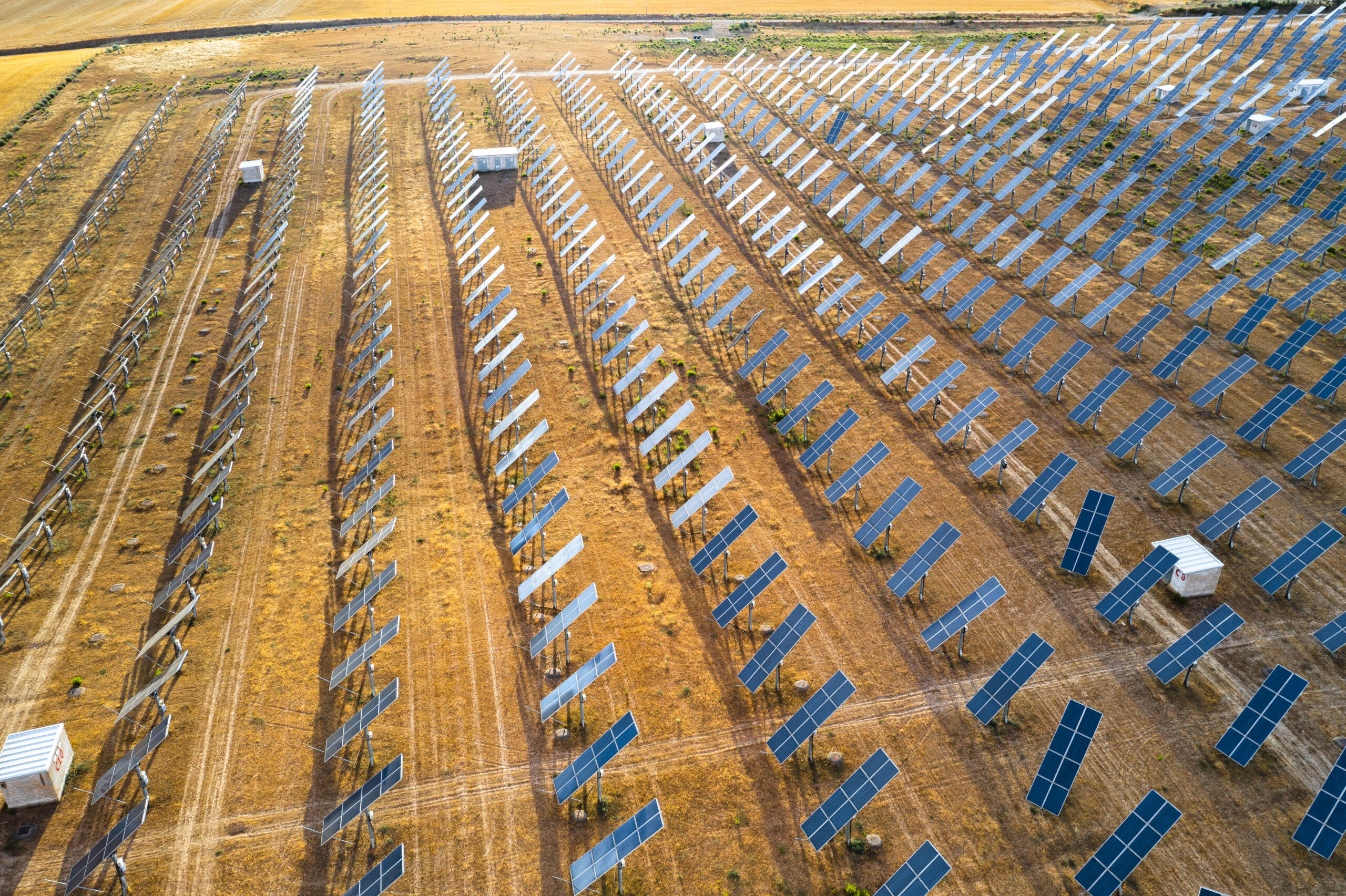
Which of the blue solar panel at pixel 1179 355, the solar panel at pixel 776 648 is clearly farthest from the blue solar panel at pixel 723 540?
the blue solar panel at pixel 1179 355

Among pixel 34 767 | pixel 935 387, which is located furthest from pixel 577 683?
pixel 935 387

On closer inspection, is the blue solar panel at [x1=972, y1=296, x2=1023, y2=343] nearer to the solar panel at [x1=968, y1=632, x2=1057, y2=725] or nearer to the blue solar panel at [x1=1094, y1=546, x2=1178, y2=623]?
the blue solar panel at [x1=1094, y1=546, x2=1178, y2=623]

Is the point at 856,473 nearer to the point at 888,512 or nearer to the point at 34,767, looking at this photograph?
the point at 888,512

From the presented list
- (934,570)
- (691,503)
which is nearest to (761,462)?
(691,503)

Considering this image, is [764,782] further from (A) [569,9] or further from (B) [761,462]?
(A) [569,9]

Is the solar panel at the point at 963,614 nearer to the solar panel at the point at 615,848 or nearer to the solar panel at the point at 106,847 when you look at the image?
the solar panel at the point at 615,848

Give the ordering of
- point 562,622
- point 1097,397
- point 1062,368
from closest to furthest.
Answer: point 562,622 < point 1097,397 < point 1062,368
